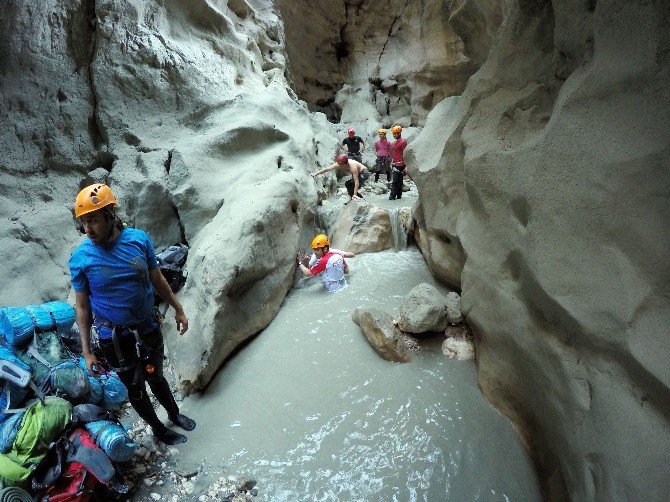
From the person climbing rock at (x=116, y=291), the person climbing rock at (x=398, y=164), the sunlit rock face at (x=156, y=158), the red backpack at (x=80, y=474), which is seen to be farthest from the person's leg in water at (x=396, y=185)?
the red backpack at (x=80, y=474)

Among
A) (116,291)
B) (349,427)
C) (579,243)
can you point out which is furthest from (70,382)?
(579,243)

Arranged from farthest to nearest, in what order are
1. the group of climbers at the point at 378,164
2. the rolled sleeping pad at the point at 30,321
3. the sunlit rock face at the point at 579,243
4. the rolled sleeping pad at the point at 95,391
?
the group of climbers at the point at 378,164, the rolled sleeping pad at the point at 95,391, the rolled sleeping pad at the point at 30,321, the sunlit rock face at the point at 579,243

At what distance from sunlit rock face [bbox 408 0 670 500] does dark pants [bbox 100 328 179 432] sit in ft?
8.84

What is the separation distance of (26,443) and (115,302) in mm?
1001

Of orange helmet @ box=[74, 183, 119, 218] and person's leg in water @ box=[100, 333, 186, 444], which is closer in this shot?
orange helmet @ box=[74, 183, 119, 218]

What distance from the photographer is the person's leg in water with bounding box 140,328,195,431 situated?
2590 millimetres

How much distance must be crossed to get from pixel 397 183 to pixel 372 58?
34.2 feet

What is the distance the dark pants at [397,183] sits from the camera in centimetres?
825

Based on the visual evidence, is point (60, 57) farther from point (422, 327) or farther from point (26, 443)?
point (422, 327)

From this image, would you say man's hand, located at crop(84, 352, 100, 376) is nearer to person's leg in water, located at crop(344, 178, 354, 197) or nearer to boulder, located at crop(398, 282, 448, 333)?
boulder, located at crop(398, 282, 448, 333)

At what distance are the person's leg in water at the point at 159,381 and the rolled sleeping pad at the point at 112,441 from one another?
0.36 meters

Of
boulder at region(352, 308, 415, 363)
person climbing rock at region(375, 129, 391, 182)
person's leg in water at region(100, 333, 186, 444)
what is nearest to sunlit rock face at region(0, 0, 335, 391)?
person's leg in water at region(100, 333, 186, 444)

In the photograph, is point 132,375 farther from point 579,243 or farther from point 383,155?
point 383,155

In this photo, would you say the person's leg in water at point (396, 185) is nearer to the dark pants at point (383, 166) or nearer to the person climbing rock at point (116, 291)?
the dark pants at point (383, 166)
